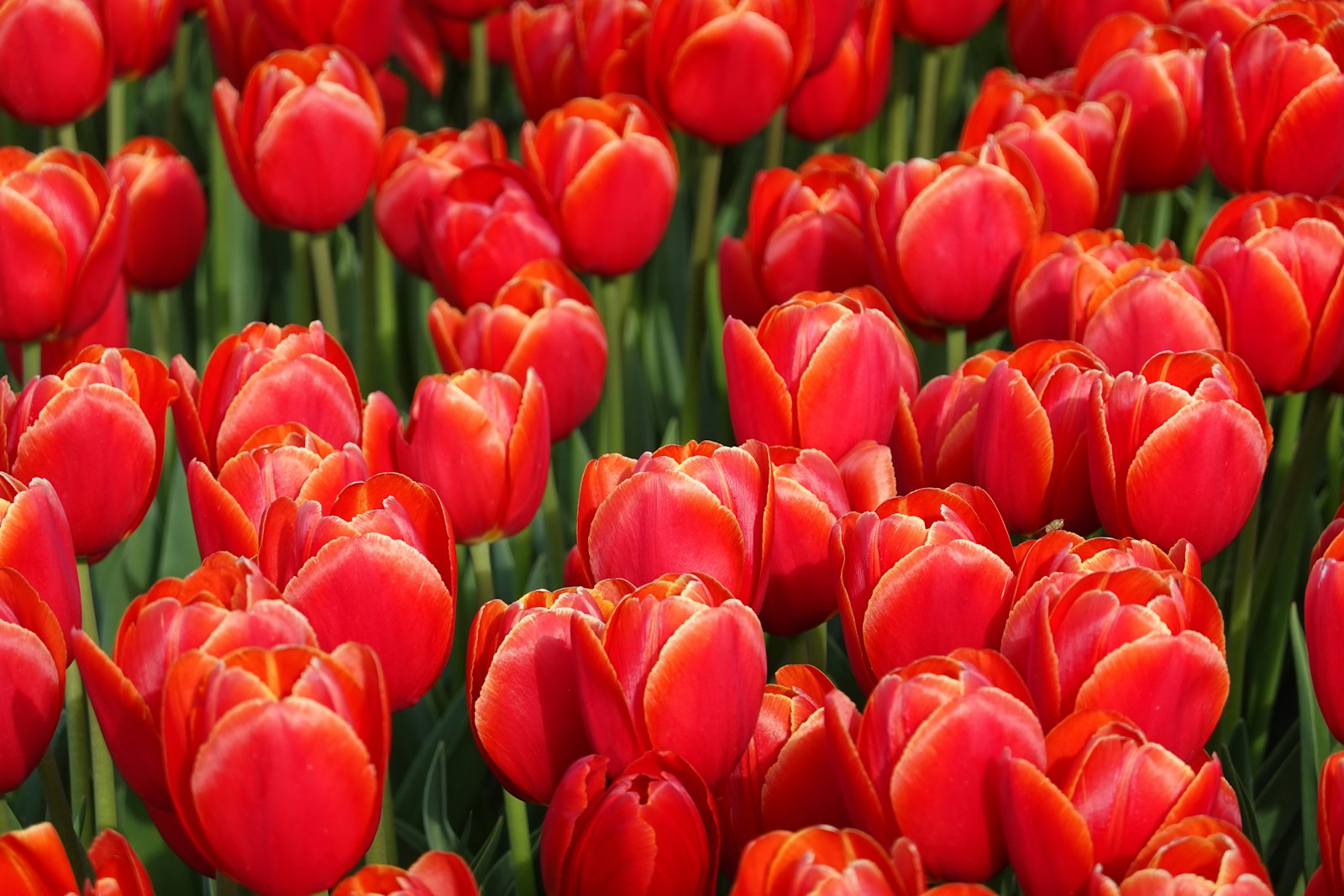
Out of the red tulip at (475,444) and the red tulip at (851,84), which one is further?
the red tulip at (851,84)

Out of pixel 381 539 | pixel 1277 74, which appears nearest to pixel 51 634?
pixel 381 539

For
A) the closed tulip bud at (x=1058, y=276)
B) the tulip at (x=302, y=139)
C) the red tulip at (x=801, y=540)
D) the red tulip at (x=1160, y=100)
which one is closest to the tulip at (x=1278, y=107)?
the red tulip at (x=1160, y=100)

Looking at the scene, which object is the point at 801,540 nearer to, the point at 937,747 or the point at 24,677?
the point at 937,747

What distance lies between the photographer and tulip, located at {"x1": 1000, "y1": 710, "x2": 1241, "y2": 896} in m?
0.66

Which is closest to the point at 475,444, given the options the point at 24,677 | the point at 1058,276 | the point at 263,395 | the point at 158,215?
the point at 263,395

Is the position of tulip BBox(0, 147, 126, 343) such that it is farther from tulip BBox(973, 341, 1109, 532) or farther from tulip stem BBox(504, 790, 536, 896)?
tulip BBox(973, 341, 1109, 532)

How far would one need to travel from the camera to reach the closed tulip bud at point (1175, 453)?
939 mm

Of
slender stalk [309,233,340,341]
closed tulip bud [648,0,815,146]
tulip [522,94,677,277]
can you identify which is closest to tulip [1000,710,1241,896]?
tulip [522,94,677,277]

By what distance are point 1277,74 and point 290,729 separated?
41.1 inches

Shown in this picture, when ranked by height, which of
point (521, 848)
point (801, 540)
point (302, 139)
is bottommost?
point (521, 848)

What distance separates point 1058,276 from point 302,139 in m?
0.69

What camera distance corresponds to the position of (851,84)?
1777 millimetres

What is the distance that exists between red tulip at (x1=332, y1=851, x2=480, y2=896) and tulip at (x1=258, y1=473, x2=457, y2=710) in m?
0.15

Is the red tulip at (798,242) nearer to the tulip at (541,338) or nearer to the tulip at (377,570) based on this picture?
the tulip at (541,338)
